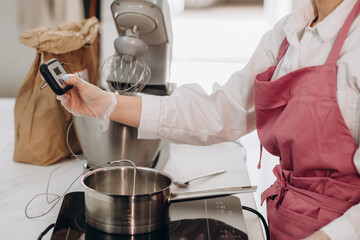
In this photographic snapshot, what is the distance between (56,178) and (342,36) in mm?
773

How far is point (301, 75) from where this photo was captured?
818 mm

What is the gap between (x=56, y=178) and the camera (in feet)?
3.79

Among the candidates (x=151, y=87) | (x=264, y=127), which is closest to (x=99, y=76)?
(x=151, y=87)

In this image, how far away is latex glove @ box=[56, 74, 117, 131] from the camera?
935 millimetres

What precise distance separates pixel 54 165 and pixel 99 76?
1.09 feet

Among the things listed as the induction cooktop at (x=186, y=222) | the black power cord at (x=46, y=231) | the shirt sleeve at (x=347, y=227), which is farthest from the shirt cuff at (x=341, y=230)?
the black power cord at (x=46, y=231)

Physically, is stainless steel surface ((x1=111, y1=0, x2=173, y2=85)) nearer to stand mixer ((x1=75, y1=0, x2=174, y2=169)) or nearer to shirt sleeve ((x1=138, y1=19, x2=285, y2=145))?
stand mixer ((x1=75, y1=0, x2=174, y2=169))

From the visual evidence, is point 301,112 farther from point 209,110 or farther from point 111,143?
point 111,143

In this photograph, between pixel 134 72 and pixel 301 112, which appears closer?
pixel 301 112

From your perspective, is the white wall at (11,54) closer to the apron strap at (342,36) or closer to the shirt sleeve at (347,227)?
the apron strap at (342,36)

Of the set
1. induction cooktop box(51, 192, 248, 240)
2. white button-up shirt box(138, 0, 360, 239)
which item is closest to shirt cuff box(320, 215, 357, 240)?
induction cooktop box(51, 192, 248, 240)

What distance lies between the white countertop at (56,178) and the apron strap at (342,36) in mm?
378

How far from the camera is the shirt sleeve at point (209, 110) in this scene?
1023 mm

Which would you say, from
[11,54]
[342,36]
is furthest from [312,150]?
[11,54]
